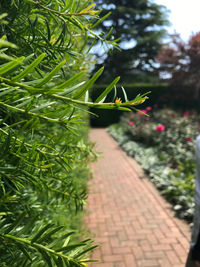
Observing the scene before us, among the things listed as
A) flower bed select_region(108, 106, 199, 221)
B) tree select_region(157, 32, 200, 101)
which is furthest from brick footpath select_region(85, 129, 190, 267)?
tree select_region(157, 32, 200, 101)

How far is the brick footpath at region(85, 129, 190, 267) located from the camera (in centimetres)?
292

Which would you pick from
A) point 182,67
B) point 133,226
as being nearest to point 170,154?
point 133,226

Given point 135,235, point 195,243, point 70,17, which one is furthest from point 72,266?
point 135,235

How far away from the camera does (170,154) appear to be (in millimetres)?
6363

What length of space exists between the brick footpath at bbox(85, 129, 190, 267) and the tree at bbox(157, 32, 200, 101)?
10525mm

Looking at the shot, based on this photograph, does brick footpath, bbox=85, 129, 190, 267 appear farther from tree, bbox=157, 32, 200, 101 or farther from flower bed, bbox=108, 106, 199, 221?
tree, bbox=157, 32, 200, 101

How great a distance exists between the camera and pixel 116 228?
3598 mm

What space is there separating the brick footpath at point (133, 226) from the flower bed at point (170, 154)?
26cm

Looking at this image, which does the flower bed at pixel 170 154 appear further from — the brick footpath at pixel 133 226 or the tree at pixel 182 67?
the tree at pixel 182 67

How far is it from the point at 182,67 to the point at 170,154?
32.3 feet

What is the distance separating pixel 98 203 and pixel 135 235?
1.20m

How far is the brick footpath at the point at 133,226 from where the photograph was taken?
2922mm

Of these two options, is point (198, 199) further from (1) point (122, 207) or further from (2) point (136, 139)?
(2) point (136, 139)

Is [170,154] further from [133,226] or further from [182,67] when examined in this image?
[182,67]
